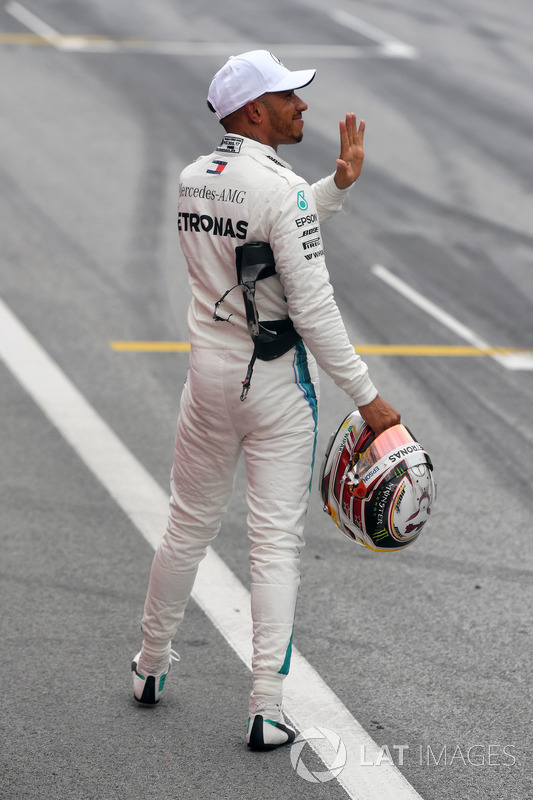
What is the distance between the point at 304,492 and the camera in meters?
4.16

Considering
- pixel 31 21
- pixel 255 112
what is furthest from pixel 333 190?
pixel 31 21

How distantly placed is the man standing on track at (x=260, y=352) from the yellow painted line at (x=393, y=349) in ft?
14.1

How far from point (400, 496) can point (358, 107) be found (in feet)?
40.0

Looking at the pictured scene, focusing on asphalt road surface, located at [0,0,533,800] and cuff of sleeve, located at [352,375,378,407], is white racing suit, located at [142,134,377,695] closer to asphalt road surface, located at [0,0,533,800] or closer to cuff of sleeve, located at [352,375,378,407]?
cuff of sleeve, located at [352,375,378,407]

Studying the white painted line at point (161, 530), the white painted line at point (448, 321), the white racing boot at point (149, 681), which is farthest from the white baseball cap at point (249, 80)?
the white painted line at point (448, 321)

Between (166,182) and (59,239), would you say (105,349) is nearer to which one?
(59,239)

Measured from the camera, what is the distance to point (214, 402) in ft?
13.6

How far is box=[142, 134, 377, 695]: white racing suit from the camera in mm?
3920

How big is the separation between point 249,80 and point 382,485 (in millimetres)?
1541

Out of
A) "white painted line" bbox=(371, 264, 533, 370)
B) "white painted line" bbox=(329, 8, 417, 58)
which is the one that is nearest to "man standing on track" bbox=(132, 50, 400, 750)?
"white painted line" bbox=(371, 264, 533, 370)

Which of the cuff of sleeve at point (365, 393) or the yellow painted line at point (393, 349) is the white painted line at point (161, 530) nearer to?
the yellow painted line at point (393, 349)

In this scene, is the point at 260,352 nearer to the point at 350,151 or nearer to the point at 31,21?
the point at 350,151

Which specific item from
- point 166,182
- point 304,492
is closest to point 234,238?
point 304,492

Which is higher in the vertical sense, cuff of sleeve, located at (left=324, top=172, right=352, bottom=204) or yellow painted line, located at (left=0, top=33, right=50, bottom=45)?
cuff of sleeve, located at (left=324, top=172, right=352, bottom=204)
